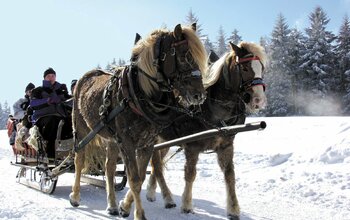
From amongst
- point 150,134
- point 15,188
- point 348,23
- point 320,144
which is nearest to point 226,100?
point 150,134

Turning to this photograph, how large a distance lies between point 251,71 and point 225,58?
25.2 inches

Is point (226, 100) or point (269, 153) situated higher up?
point (226, 100)

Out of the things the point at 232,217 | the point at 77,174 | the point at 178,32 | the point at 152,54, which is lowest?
the point at 232,217

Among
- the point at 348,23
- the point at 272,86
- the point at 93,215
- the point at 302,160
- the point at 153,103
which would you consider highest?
the point at 348,23

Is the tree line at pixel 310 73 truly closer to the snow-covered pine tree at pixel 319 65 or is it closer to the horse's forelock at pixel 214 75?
the snow-covered pine tree at pixel 319 65

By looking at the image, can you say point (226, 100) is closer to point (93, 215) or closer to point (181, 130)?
point (181, 130)

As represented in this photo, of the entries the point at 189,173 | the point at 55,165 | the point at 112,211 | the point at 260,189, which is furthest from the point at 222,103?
the point at 55,165

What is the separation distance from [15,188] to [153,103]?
14.3 ft

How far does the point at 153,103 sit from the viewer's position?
187 inches

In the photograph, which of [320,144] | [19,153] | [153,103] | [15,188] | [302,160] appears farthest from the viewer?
[320,144]

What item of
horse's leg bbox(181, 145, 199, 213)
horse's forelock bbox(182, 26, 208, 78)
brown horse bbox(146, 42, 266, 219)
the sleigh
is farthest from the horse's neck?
the sleigh

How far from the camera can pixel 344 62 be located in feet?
140

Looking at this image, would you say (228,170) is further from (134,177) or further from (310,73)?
(310,73)

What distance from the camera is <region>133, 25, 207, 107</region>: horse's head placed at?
434 cm
